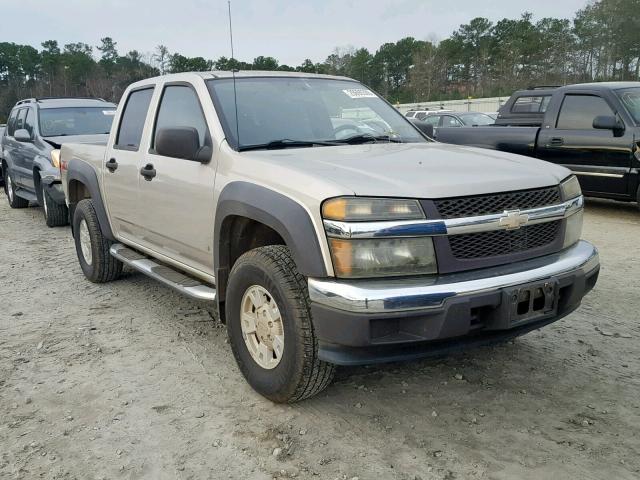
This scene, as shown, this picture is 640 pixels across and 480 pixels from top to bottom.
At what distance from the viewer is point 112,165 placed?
4996 millimetres

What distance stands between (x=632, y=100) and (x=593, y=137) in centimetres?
72

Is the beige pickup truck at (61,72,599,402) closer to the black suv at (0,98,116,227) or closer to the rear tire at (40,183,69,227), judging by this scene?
the black suv at (0,98,116,227)

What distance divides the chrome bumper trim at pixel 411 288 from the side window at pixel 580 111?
255 inches

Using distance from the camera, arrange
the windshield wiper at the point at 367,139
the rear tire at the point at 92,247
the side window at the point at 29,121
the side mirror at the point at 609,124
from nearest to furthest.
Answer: the windshield wiper at the point at 367,139
the rear tire at the point at 92,247
the side mirror at the point at 609,124
the side window at the point at 29,121

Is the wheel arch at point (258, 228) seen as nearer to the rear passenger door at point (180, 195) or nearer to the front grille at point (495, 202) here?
the rear passenger door at point (180, 195)

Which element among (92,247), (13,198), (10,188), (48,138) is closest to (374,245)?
(92,247)

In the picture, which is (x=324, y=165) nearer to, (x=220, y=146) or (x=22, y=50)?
(x=220, y=146)

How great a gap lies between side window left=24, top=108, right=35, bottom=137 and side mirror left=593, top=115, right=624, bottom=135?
837cm

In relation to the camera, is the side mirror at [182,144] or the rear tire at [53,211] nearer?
the side mirror at [182,144]

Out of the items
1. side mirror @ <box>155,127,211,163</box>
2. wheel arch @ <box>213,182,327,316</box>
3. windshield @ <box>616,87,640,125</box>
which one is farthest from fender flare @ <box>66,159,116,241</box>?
windshield @ <box>616,87,640,125</box>

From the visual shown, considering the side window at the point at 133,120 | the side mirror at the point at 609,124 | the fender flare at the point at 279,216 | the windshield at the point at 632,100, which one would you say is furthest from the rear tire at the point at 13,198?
the windshield at the point at 632,100

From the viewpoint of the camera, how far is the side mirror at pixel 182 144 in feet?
11.7

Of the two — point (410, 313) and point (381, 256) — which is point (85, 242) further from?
point (410, 313)

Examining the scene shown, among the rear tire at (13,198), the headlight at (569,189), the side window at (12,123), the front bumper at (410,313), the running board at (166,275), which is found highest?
the side window at (12,123)
